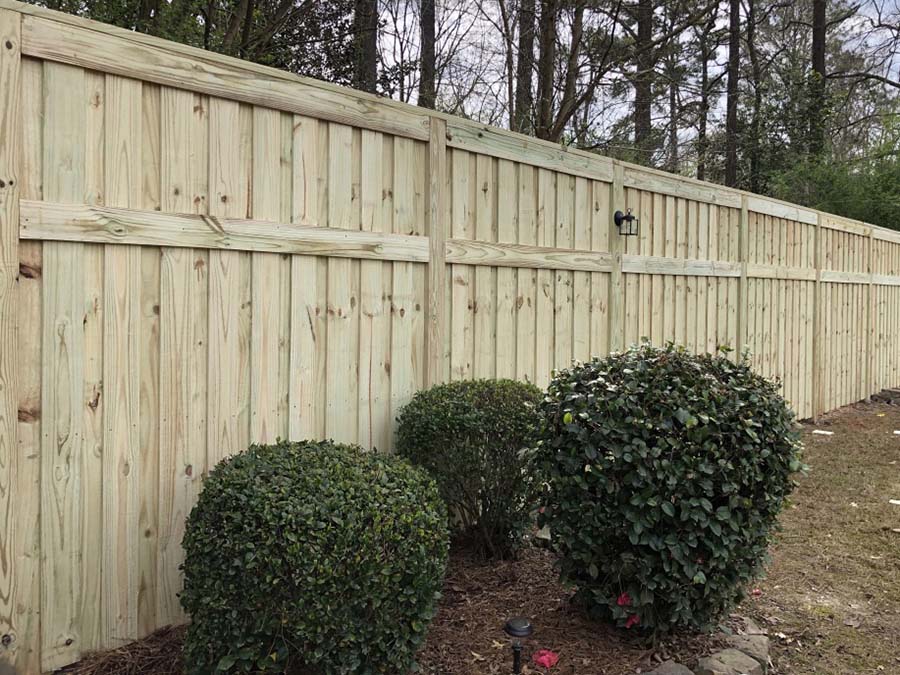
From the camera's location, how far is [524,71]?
7.60 metres

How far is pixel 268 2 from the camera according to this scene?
22.8 ft

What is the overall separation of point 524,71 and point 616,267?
12.3 feet

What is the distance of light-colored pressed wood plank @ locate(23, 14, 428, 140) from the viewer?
2.20m

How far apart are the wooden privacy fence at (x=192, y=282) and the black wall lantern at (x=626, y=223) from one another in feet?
1.95

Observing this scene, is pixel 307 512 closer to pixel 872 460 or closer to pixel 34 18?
pixel 34 18

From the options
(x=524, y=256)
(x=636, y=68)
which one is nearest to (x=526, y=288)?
(x=524, y=256)

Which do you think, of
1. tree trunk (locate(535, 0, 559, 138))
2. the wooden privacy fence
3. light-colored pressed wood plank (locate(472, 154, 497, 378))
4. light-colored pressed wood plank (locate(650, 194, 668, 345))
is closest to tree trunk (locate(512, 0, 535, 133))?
tree trunk (locate(535, 0, 559, 138))

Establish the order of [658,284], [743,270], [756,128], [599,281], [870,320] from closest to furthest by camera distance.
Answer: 1. [599,281]
2. [658,284]
3. [743,270]
4. [870,320]
5. [756,128]

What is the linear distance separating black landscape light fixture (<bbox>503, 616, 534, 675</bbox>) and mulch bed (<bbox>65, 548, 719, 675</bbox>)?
36 mm

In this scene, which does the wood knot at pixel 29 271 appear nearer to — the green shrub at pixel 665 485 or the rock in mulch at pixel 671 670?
the green shrub at pixel 665 485

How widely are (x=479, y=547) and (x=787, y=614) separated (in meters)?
1.33

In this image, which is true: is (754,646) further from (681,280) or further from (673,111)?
(673,111)

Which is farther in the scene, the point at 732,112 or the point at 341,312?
the point at 732,112

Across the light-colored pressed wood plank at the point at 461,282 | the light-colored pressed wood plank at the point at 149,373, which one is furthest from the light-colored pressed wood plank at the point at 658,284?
the light-colored pressed wood plank at the point at 149,373
